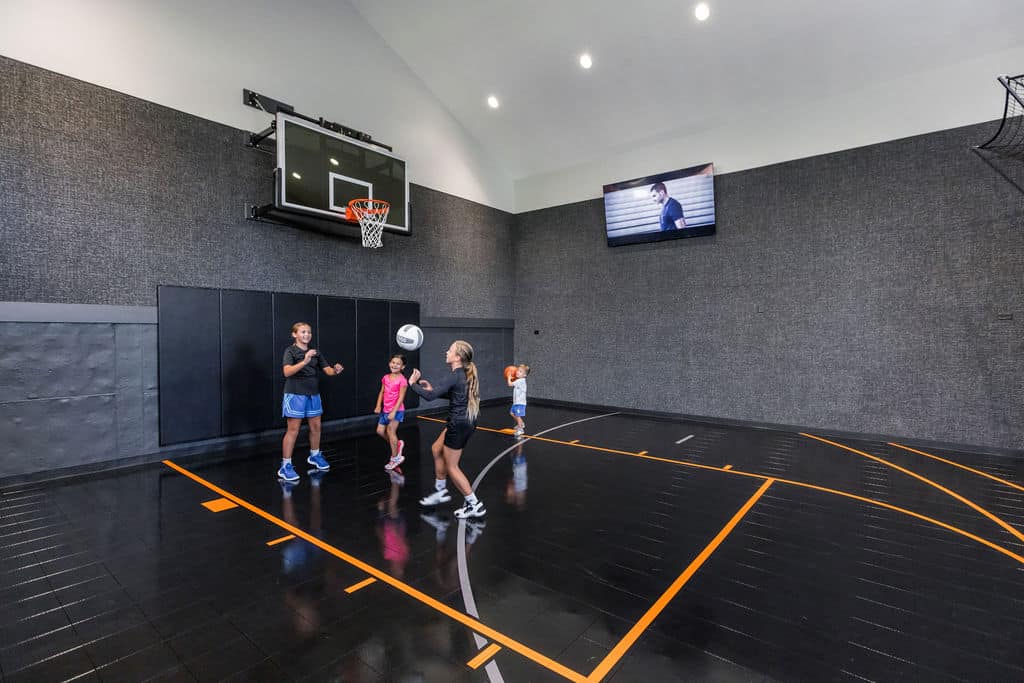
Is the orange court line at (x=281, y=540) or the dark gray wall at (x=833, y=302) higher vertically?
the dark gray wall at (x=833, y=302)

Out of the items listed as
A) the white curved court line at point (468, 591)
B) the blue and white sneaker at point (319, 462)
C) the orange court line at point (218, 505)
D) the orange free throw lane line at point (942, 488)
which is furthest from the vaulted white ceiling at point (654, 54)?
the orange court line at point (218, 505)

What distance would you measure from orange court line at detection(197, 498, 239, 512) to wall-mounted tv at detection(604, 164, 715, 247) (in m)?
7.23

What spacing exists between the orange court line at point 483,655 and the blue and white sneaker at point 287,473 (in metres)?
3.21

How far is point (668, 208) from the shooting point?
8258mm

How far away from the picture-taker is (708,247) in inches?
319

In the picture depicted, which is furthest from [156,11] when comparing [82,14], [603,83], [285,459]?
[603,83]

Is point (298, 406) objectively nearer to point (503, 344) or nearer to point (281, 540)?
point (281, 540)

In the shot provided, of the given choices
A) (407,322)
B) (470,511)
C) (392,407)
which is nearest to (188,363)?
(392,407)

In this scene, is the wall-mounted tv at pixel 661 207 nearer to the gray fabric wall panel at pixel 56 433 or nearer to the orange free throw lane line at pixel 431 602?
the orange free throw lane line at pixel 431 602

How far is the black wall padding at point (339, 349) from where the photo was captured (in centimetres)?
701

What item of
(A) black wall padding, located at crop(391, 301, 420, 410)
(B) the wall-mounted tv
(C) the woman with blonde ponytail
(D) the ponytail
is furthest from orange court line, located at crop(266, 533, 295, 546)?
(B) the wall-mounted tv

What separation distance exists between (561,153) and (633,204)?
1.96m

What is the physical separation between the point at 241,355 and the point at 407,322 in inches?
105

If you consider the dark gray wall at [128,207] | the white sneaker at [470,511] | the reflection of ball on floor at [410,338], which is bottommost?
the white sneaker at [470,511]
